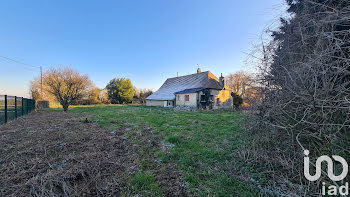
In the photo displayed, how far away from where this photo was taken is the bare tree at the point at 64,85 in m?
15.4

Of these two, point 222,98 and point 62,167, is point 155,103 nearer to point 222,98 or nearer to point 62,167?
point 222,98

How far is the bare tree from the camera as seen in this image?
50.4 feet

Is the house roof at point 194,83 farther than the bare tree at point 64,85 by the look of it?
Yes

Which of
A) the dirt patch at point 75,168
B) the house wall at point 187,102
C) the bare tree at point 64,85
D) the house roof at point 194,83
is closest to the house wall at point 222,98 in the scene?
the house roof at point 194,83

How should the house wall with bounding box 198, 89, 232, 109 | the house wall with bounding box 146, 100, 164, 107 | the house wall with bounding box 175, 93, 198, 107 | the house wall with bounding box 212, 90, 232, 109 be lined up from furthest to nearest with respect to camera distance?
the house wall with bounding box 146, 100, 164, 107
the house wall with bounding box 212, 90, 232, 109
the house wall with bounding box 198, 89, 232, 109
the house wall with bounding box 175, 93, 198, 107

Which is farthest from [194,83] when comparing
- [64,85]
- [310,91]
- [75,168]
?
[75,168]

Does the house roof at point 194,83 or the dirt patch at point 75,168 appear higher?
the house roof at point 194,83

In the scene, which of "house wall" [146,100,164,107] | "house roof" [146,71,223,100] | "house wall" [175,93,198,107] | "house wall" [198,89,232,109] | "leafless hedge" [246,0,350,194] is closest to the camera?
"leafless hedge" [246,0,350,194]

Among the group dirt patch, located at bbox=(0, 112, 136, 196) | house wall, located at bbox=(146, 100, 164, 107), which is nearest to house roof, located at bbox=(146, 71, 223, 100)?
house wall, located at bbox=(146, 100, 164, 107)

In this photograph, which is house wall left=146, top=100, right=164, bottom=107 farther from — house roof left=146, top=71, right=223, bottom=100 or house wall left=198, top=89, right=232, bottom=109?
house wall left=198, top=89, right=232, bottom=109

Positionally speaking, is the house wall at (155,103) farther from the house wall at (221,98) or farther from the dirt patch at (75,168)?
the dirt patch at (75,168)

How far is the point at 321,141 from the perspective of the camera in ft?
6.83

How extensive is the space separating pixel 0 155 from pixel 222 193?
477cm

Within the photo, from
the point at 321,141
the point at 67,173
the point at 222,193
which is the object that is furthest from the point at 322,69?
the point at 67,173
